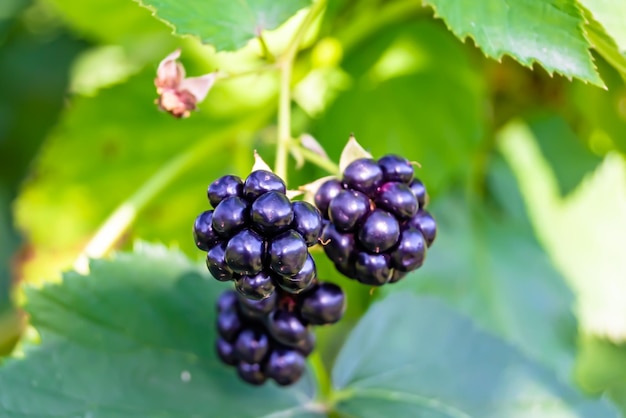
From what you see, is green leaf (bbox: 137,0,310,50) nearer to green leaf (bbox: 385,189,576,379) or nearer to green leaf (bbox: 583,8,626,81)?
green leaf (bbox: 583,8,626,81)

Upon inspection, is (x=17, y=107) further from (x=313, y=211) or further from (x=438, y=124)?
(x=313, y=211)

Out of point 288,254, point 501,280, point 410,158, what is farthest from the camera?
point 501,280

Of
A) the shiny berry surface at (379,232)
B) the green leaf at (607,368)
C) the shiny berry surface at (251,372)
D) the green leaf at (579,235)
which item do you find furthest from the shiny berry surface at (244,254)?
the green leaf at (607,368)

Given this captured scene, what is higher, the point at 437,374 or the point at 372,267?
the point at 372,267

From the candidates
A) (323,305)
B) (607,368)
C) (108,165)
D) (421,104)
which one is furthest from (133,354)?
(607,368)

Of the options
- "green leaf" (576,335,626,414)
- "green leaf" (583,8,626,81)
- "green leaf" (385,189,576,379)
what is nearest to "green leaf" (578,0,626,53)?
"green leaf" (583,8,626,81)

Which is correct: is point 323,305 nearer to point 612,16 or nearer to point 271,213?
point 271,213

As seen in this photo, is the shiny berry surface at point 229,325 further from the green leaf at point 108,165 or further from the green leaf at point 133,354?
the green leaf at point 108,165
